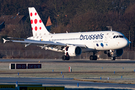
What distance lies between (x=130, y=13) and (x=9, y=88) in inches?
3150

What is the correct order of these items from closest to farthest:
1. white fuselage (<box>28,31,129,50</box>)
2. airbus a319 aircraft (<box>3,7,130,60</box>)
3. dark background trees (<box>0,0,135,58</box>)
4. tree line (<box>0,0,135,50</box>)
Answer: white fuselage (<box>28,31,129,50</box>) < airbus a319 aircraft (<box>3,7,130,60</box>) < dark background trees (<box>0,0,135,58</box>) < tree line (<box>0,0,135,50</box>)

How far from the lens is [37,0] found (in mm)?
139125

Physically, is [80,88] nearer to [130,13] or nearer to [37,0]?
[130,13]

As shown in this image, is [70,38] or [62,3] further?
[62,3]

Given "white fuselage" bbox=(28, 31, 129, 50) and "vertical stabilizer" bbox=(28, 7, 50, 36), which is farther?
"vertical stabilizer" bbox=(28, 7, 50, 36)

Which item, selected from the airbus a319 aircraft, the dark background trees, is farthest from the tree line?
the airbus a319 aircraft

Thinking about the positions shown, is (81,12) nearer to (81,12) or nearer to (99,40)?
(81,12)

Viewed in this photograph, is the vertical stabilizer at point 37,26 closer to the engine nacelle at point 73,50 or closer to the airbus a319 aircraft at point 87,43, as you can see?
the airbus a319 aircraft at point 87,43

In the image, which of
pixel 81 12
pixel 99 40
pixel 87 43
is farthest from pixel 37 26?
pixel 81 12

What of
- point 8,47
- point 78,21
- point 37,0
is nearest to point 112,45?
point 8,47

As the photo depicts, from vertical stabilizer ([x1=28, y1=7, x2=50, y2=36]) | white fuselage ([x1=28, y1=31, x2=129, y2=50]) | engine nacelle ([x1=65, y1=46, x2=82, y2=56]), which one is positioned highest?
vertical stabilizer ([x1=28, y1=7, x2=50, y2=36])

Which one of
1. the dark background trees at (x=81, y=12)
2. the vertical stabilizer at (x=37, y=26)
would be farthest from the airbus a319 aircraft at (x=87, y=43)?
the dark background trees at (x=81, y=12)

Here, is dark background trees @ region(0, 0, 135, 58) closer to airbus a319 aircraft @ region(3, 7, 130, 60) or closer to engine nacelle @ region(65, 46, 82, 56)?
airbus a319 aircraft @ region(3, 7, 130, 60)

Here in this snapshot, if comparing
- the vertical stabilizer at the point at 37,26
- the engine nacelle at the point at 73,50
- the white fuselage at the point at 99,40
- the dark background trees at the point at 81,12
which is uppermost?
the dark background trees at the point at 81,12
